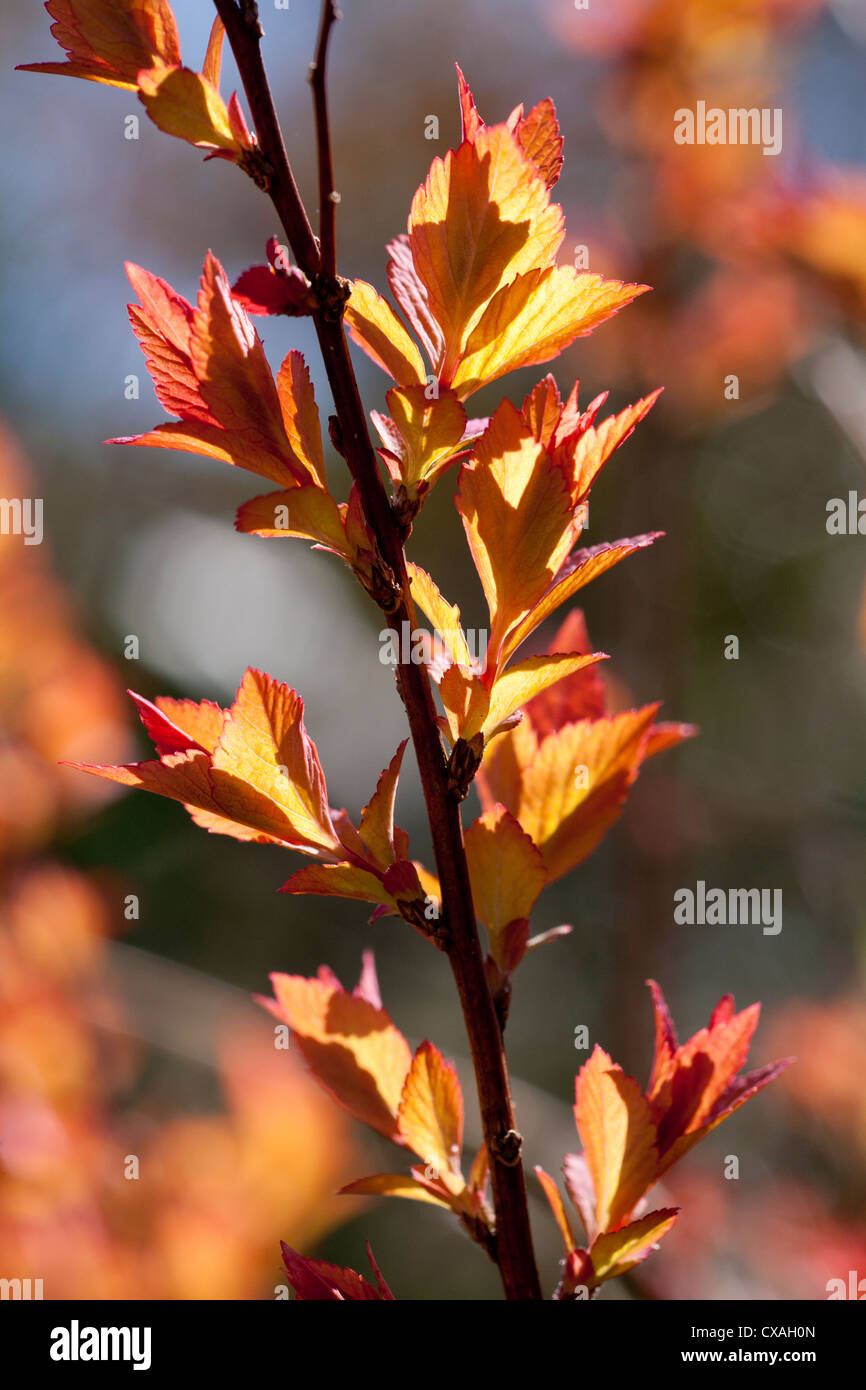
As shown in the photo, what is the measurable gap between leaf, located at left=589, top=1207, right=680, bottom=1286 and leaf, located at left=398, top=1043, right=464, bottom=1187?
0.04 metres

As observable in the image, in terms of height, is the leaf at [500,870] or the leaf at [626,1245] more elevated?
the leaf at [500,870]

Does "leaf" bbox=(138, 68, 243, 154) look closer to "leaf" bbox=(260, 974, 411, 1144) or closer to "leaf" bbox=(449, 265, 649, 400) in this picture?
"leaf" bbox=(449, 265, 649, 400)

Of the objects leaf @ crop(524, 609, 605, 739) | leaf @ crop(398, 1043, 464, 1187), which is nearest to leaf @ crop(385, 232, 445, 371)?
leaf @ crop(524, 609, 605, 739)

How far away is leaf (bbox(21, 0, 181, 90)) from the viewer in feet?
0.82

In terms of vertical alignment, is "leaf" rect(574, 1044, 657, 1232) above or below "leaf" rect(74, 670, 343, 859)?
below

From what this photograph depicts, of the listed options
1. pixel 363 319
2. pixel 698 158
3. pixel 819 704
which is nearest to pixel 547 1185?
pixel 363 319

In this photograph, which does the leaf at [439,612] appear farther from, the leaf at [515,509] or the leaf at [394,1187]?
the leaf at [394,1187]

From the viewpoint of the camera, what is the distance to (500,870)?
0.30 meters

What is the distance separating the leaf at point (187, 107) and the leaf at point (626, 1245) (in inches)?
11.9

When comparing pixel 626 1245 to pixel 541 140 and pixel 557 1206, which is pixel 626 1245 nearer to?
pixel 557 1206

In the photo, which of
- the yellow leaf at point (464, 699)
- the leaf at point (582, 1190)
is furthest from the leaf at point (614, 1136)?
the yellow leaf at point (464, 699)

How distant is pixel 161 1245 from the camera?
96cm

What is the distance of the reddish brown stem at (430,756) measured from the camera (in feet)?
0.80
